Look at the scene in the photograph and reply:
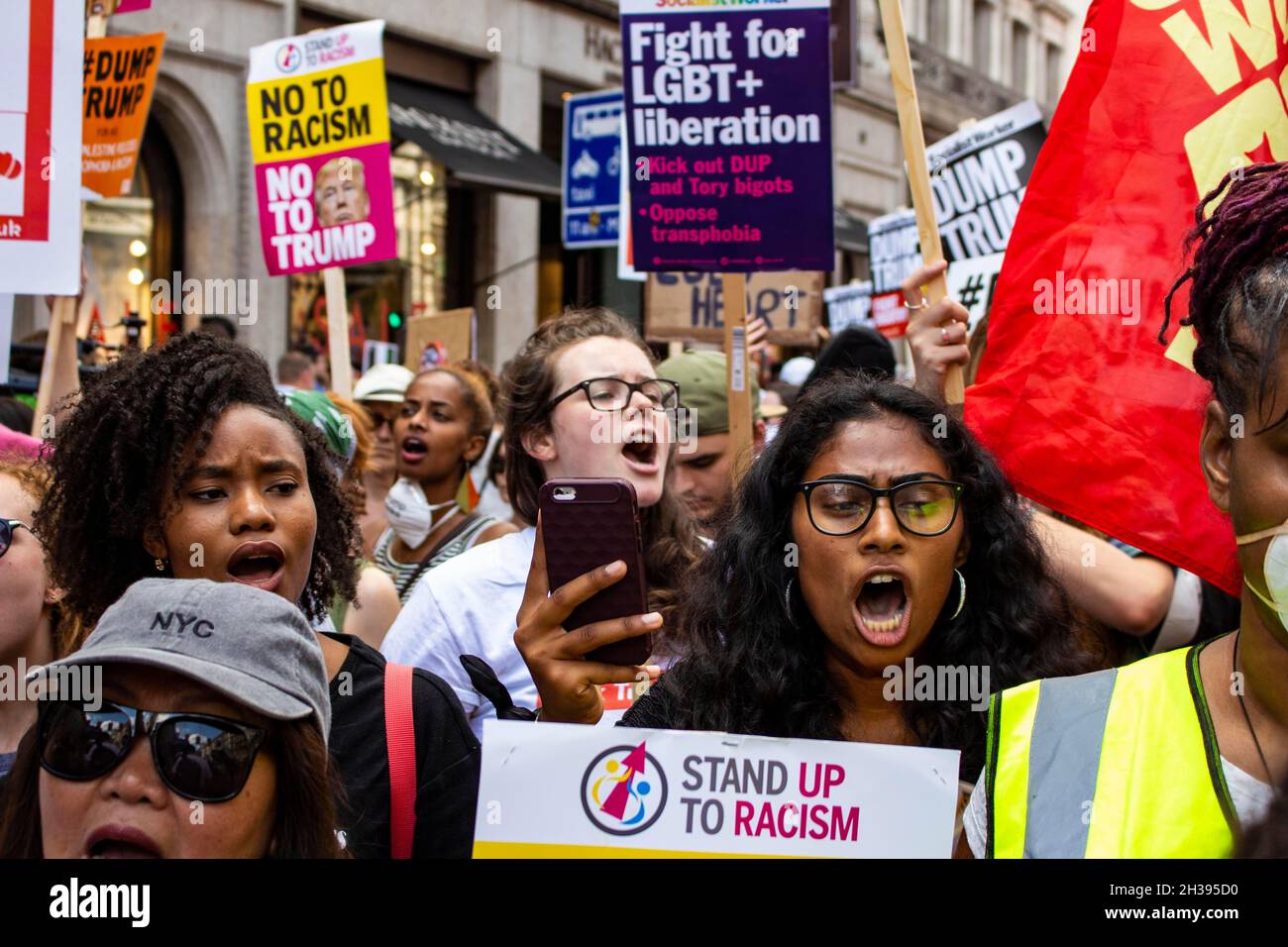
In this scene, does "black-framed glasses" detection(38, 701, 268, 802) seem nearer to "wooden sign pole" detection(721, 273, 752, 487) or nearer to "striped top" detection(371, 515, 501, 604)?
"wooden sign pole" detection(721, 273, 752, 487)

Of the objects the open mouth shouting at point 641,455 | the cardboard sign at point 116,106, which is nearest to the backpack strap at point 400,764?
the open mouth shouting at point 641,455

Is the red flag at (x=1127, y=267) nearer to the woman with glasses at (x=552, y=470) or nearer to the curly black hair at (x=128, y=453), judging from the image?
the woman with glasses at (x=552, y=470)

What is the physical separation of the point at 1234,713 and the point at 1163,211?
1564 millimetres

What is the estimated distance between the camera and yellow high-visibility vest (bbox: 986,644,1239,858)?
185 cm

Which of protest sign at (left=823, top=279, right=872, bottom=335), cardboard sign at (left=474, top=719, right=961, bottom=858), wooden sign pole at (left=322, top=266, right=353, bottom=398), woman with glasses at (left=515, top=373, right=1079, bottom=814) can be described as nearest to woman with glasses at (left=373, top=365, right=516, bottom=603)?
wooden sign pole at (left=322, top=266, right=353, bottom=398)

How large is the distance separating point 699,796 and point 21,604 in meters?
1.40

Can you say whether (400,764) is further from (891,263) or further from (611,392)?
(891,263)

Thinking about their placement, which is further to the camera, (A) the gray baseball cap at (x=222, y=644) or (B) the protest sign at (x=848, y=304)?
(B) the protest sign at (x=848, y=304)

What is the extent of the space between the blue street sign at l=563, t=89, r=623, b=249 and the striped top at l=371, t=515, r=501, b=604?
495 centimetres

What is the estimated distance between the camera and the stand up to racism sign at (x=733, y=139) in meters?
4.38

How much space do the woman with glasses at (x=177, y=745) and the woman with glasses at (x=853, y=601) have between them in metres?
0.49

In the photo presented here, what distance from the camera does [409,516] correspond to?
5.27 metres

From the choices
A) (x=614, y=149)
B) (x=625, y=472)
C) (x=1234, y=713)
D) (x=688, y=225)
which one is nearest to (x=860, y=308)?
(x=614, y=149)
